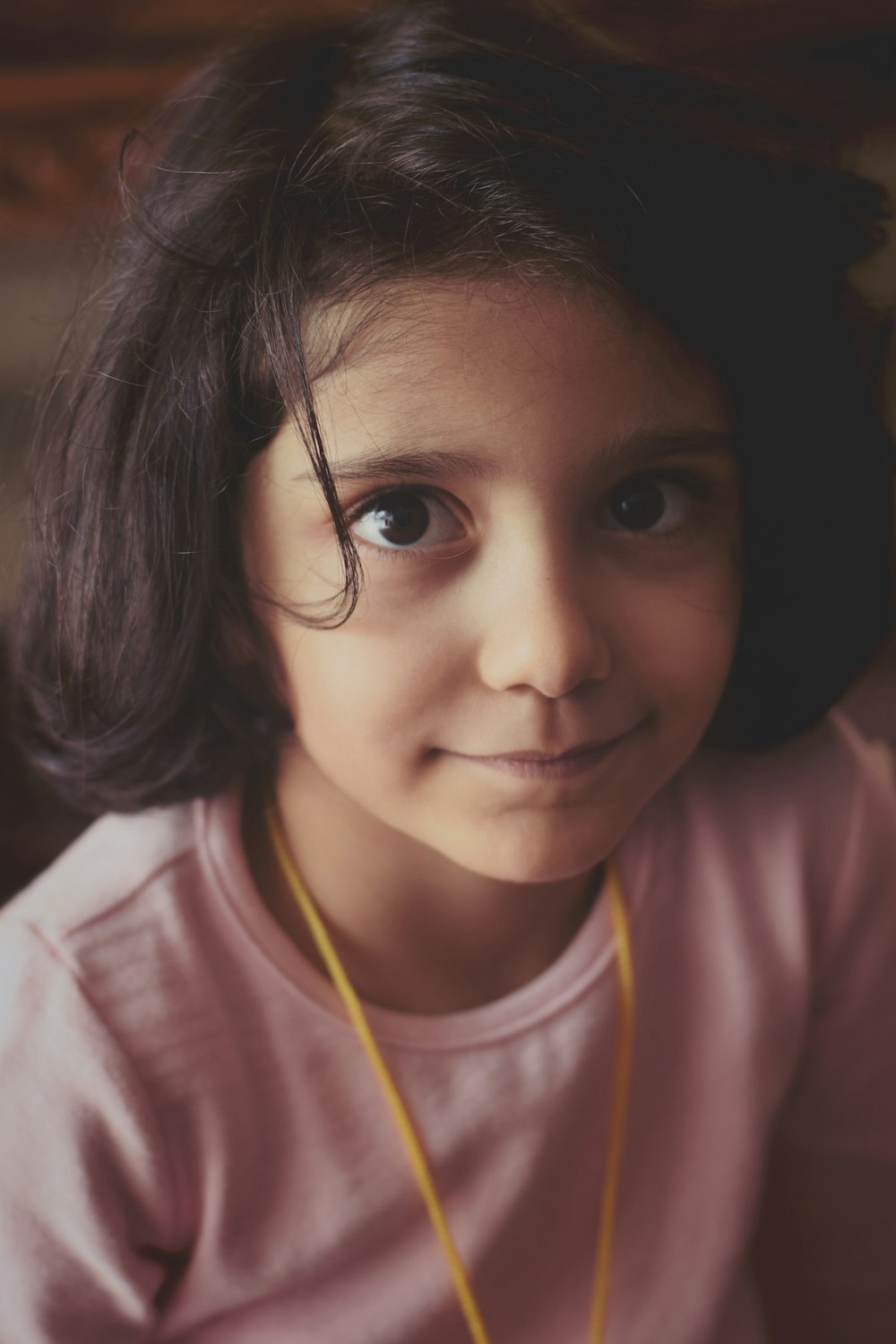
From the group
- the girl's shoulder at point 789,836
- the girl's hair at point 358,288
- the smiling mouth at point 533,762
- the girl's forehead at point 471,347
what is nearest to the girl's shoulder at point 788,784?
the girl's shoulder at point 789,836

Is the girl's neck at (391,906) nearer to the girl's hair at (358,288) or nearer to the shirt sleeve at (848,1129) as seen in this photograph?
the girl's hair at (358,288)

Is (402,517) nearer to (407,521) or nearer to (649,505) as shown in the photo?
(407,521)

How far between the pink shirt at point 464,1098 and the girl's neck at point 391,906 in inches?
0.9

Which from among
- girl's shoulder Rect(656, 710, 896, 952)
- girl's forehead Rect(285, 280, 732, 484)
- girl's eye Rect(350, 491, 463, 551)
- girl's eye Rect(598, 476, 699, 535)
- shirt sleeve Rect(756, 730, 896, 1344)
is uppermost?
girl's forehead Rect(285, 280, 732, 484)

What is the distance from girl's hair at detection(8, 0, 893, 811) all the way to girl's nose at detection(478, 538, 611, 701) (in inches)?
2.7

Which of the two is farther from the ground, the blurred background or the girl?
the blurred background

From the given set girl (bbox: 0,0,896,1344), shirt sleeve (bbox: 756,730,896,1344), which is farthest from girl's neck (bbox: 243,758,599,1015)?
shirt sleeve (bbox: 756,730,896,1344)

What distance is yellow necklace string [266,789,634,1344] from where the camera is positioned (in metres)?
0.66

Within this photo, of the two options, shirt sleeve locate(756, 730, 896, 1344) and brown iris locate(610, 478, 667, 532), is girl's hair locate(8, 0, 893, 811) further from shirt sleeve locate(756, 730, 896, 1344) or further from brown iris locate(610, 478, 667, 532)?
shirt sleeve locate(756, 730, 896, 1344)

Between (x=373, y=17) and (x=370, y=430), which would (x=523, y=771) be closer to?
(x=370, y=430)

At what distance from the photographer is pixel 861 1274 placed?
871 millimetres

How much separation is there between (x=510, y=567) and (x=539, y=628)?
0.09 feet

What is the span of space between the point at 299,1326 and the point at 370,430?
1.60 ft

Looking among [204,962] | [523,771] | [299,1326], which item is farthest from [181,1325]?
[523,771]
